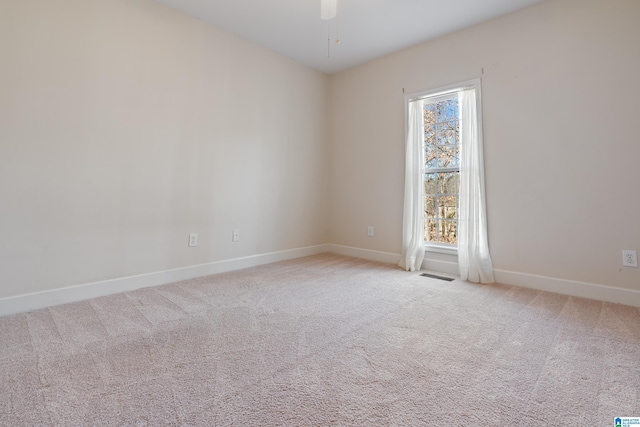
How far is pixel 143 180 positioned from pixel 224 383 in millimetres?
2002

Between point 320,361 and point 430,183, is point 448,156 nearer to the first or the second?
point 430,183

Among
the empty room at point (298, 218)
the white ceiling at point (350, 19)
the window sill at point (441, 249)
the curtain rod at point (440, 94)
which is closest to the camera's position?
the empty room at point (298, 218)

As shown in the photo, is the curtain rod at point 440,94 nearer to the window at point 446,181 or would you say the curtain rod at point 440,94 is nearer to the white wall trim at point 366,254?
the window at point 446,181

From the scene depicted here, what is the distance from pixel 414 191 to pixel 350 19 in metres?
1.90

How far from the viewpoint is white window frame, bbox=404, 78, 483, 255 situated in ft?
9.27

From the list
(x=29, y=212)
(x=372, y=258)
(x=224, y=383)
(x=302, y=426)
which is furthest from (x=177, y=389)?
(x=372, y=258)

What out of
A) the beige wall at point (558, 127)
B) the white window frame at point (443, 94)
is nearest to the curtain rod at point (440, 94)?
the white window frame at point (443, 94)

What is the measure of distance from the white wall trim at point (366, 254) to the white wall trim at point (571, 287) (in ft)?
3.63

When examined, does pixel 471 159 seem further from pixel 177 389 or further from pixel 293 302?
pixel 177 389

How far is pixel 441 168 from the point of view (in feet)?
10.3

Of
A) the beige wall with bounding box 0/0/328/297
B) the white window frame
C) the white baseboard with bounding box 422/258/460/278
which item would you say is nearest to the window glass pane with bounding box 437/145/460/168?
the white window frame

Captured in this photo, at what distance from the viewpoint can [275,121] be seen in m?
3.52

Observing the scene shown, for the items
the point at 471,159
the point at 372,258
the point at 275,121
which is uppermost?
the point at 275,121

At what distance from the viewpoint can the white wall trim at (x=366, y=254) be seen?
11.5ft
